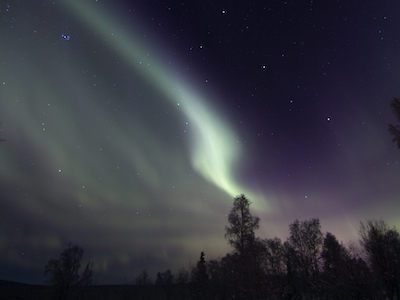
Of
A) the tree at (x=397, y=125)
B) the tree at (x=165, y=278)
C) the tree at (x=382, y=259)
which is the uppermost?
the tree at (x=397, y=125)

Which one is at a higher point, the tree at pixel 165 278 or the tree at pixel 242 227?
the tree at pixel 242 227

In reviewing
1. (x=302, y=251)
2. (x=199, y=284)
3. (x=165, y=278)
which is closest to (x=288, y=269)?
(x=302, y=251)

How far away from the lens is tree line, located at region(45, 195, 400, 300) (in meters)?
11.3

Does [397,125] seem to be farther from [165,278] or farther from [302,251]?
[165,278]

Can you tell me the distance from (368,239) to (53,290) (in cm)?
4838

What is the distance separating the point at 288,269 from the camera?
33062 millimetres

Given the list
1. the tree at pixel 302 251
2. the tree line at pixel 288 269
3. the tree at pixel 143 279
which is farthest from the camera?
the tree at pixel 143 279

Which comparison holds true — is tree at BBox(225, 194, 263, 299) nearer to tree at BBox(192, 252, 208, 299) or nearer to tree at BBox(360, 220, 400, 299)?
tree at BBox(192, 252, 208, 299)

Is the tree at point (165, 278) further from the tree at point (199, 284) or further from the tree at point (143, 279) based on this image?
the tree at point (199, 284)

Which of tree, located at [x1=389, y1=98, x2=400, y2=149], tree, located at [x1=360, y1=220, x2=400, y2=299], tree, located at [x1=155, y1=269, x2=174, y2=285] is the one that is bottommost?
tree, located at [x1=155, y1=269, x2=174, y2=285]

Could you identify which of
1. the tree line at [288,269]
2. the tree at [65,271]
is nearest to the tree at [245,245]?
the tree line at [288,269]

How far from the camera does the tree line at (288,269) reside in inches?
447

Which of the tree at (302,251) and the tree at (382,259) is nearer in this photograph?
the tree at (382,259)

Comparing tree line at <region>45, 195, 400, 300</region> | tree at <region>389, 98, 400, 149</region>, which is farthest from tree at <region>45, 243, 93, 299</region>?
tree at <region>389, 98, 400, 149</region>
